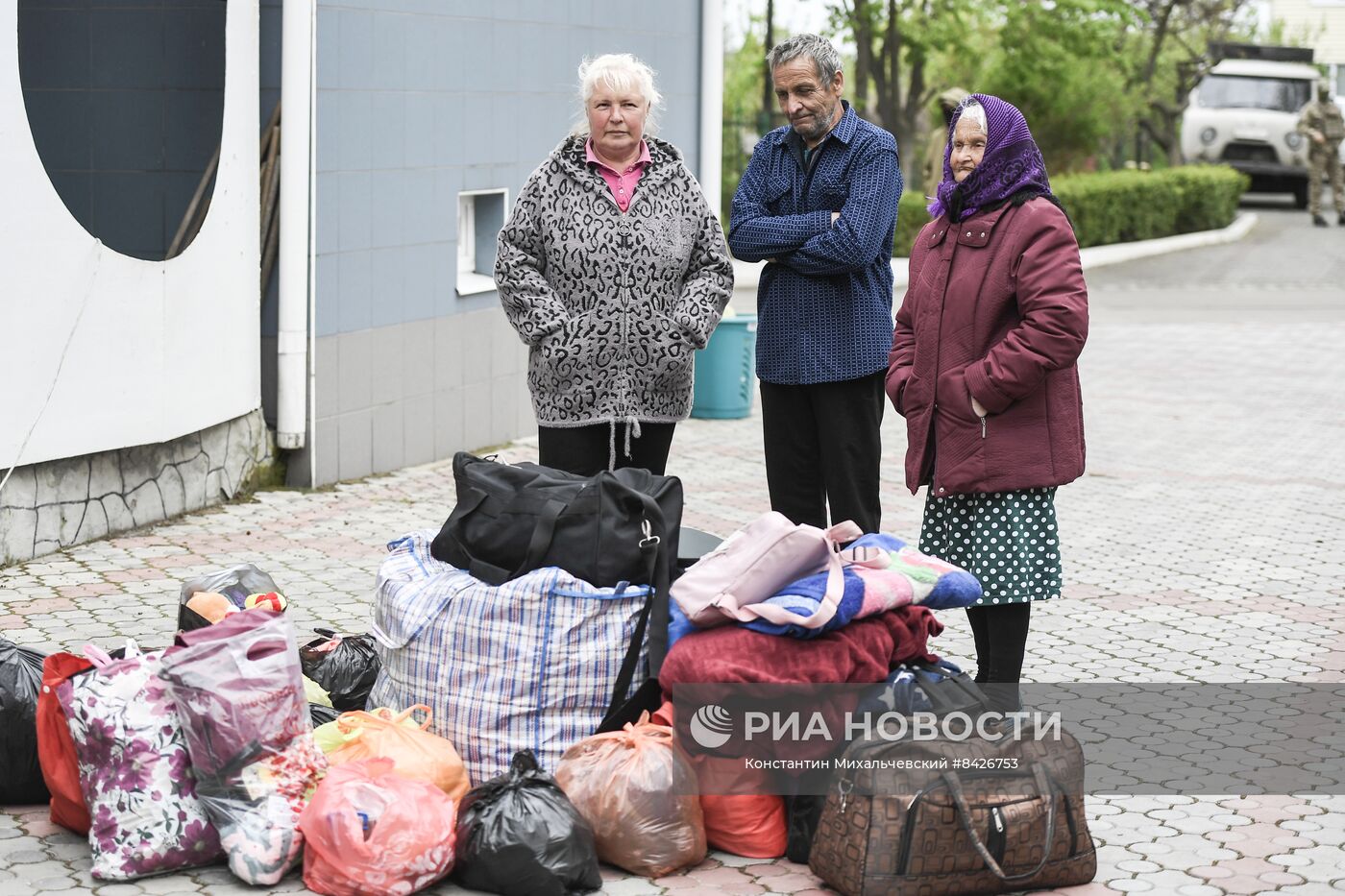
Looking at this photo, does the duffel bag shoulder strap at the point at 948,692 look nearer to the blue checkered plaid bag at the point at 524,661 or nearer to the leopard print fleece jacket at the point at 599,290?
the blue checkered plaid bag at the point at 524,661

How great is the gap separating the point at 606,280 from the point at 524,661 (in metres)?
1.52

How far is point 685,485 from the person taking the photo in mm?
9477

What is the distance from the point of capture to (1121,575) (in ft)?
25.0

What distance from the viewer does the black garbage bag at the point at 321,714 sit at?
15.7 feet

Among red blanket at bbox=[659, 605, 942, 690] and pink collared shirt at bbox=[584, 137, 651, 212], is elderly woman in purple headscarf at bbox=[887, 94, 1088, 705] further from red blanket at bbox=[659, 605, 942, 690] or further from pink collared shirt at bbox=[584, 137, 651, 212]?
pink collared shirt at bbox=[584, 137, 651, 212]

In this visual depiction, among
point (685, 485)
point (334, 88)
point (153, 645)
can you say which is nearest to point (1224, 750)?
point (153, 645)

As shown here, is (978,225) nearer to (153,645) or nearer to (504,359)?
(153,645)

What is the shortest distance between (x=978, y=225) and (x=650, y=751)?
1.71 meters

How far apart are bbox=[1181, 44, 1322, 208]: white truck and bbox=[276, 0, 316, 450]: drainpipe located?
26.0m

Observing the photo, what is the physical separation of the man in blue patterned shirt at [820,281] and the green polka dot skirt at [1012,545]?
842 mm

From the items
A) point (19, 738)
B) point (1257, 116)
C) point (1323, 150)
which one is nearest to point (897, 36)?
point (1323, 150)

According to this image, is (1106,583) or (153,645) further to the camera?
(1106,583)

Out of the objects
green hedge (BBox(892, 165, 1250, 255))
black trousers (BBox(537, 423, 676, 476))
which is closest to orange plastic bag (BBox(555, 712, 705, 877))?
black trousers (BBox(537, 423, 676, 476))

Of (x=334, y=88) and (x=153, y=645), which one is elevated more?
(x=334, y=88)
